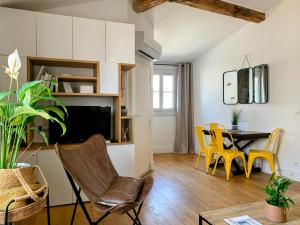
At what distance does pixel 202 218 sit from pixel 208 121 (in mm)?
4481

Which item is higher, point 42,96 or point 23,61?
point 23,61

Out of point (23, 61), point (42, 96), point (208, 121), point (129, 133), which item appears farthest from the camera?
point (208, 121)

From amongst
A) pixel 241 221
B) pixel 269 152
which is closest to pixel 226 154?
pixel 269 152

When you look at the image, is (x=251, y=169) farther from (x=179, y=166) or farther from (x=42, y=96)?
(x=42, y=96)

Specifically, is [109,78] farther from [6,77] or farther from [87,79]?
[6,77]

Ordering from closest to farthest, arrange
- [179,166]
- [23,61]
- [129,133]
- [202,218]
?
[202,218] < [23,61] < [129,133] < [179,166]

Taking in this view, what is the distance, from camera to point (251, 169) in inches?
175

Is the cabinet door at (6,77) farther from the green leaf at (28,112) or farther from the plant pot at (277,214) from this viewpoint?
the plant pot at (277,214)

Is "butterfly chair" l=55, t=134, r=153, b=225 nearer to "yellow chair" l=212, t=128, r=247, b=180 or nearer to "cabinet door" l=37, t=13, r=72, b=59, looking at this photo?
"cabinet door" l=37, t=13, r=72, b=59

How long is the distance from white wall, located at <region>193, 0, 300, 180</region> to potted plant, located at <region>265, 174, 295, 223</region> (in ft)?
8.92

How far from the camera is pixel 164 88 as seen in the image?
21.5ft

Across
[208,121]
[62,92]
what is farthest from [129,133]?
[208,121]

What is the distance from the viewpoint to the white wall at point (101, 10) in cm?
333

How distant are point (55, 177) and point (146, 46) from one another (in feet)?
8.01
